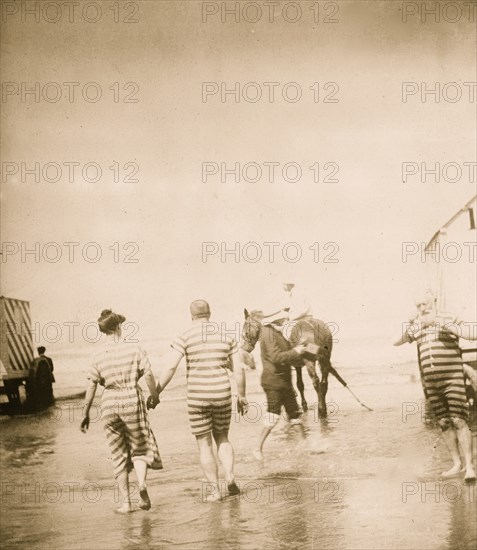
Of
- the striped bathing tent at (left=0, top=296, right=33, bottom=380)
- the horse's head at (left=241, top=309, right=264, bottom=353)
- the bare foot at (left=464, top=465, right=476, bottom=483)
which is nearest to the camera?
the bare foot at (left=464, top=465, right=476, bottom=483)

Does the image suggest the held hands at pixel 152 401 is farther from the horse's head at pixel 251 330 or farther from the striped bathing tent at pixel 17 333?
the striped bathing tent at pixel 17 333

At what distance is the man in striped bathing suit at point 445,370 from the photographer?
4.01m

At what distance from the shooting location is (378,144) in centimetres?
416

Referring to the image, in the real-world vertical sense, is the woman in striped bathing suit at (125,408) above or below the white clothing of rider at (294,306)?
below

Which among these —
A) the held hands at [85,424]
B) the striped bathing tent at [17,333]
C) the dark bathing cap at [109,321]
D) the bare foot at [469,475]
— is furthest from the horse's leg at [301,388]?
the striped bathing tent at [17,333]

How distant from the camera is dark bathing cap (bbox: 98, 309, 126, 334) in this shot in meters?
4.13

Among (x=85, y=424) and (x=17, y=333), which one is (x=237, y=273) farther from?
(x=17, y=333)

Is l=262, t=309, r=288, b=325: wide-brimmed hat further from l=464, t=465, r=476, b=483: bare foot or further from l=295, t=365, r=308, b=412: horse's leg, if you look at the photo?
l=464, t=465, r=476, b=483: bare foot

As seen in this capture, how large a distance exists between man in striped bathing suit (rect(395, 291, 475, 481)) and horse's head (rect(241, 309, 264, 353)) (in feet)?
2.58

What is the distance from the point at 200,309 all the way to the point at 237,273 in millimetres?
295

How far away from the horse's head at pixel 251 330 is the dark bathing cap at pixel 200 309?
213 millimetres

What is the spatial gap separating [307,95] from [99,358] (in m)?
1.90

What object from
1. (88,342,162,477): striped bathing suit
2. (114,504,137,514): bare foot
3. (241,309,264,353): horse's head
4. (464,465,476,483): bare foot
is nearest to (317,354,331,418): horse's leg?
(241,309,264,353): horse's head

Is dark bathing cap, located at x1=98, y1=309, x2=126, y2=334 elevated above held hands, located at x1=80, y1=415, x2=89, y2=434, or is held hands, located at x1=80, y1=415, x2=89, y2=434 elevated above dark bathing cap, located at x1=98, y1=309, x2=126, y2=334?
dark bathing cap, located at x1=98, y1=309, x2=126, y2=334
